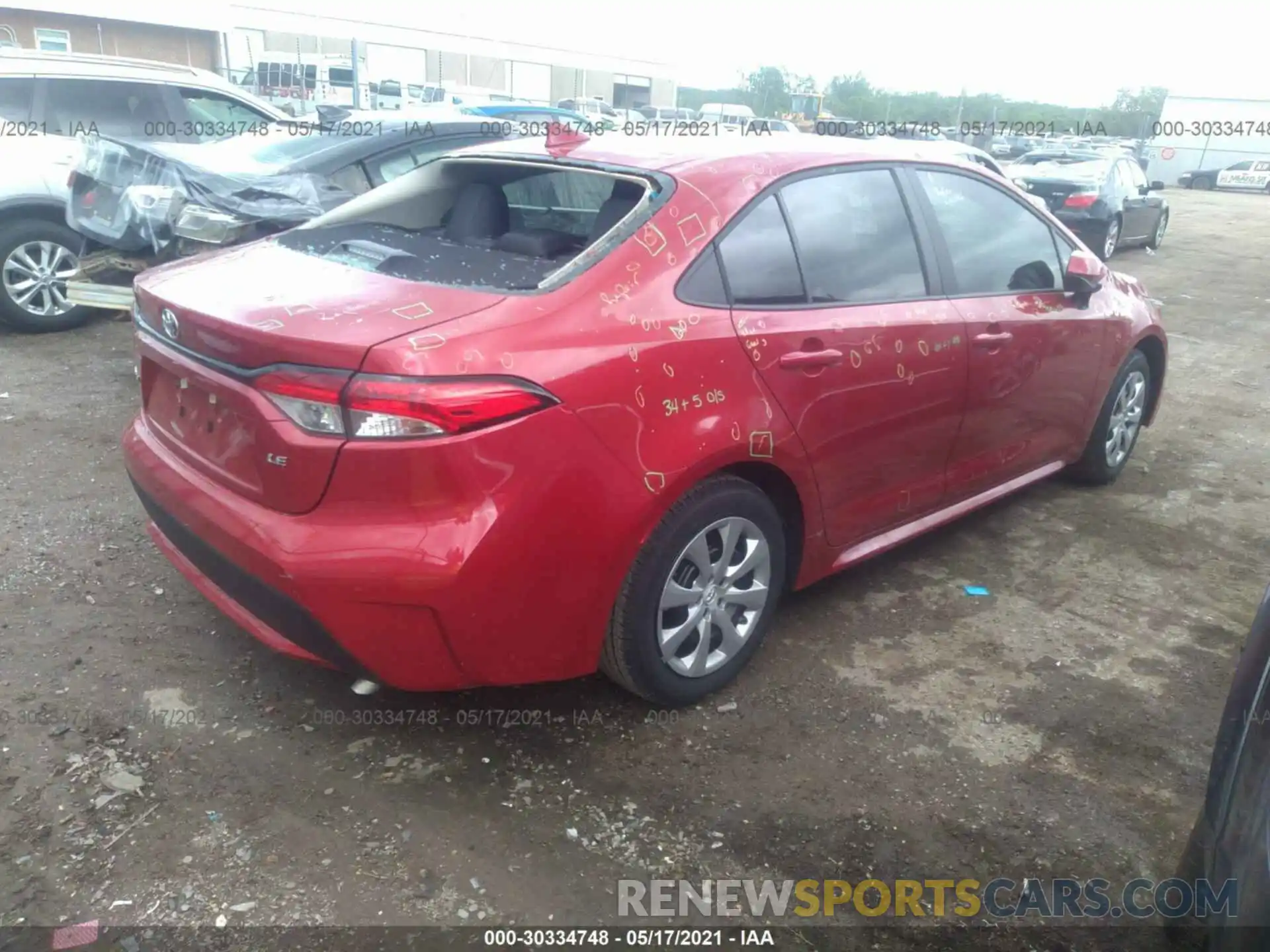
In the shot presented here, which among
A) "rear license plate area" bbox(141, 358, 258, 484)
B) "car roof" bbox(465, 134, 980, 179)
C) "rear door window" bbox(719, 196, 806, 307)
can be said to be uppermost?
"car roof" bbox(465, 134, 980, 179)

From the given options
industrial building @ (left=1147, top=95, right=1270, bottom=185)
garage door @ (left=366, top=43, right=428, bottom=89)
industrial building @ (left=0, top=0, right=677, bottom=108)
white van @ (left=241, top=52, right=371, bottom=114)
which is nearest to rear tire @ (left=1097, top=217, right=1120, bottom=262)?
white van @ (left=241, top=52, right=371, bottom=114)

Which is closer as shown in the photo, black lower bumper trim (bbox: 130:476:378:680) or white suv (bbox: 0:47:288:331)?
black lower bumper trim (bbox: 130:476:378:680)

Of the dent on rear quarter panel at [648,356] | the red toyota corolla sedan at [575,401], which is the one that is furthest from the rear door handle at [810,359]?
the dent on rear quarter panel at [648,356]

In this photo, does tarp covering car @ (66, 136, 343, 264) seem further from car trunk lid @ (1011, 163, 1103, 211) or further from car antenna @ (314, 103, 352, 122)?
car trunk lid @ (1011, 163, 1103, 211)

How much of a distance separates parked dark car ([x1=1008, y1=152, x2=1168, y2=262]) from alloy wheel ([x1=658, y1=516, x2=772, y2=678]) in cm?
1128

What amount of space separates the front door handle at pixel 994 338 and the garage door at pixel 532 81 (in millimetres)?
37523

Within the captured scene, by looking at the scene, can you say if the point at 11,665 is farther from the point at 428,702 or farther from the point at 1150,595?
the point at 1150,595

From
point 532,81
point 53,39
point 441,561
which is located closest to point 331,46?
point 532,81

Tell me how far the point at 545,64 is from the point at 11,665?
134 feet

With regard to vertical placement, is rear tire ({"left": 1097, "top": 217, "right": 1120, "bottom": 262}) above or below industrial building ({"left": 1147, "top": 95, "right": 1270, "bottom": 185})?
below

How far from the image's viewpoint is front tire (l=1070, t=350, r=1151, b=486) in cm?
462

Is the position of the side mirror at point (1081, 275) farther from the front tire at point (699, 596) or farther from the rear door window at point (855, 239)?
the front tire at point (699, 596)

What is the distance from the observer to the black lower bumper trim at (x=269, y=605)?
2.33 metres

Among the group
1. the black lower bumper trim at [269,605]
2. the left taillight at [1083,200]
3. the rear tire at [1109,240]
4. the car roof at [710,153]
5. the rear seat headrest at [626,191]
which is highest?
the car roof at [710,153]
